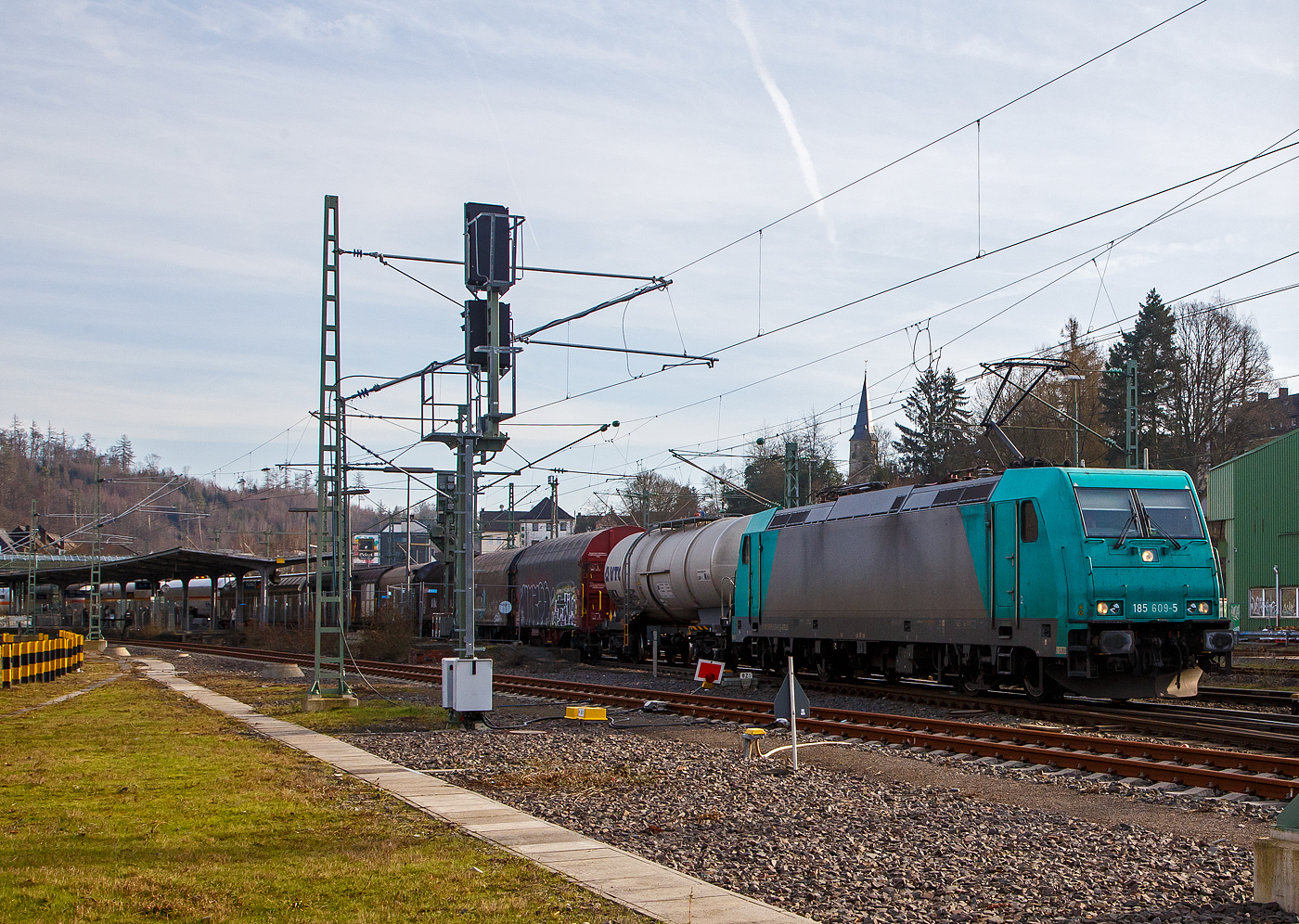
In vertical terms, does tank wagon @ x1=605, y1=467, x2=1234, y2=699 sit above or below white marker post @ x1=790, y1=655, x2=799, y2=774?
above

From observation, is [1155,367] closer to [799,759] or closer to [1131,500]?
[1131,500]

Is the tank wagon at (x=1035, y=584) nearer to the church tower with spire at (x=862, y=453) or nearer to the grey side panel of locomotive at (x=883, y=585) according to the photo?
the grey side panel of locomotive at (x=883, y=585)

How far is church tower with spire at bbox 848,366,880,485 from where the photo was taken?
2842 inches

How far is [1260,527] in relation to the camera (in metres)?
48.2

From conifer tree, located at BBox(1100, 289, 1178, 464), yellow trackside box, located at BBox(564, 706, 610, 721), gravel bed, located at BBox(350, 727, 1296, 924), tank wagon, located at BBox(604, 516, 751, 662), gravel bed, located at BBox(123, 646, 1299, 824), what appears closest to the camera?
gravel bed, located at BBox(350, 727, 1296, 924)

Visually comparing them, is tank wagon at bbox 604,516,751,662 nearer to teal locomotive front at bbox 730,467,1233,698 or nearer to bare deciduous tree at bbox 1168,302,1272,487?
teal locomotive front at bbox 730,467,1233,698

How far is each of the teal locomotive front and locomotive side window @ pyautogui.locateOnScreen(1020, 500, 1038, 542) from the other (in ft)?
0.08

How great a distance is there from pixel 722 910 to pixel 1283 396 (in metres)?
95.9

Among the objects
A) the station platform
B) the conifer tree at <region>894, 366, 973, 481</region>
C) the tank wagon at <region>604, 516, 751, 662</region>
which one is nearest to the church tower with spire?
the conifer tree at <region>894, 366, 973, 481</region>

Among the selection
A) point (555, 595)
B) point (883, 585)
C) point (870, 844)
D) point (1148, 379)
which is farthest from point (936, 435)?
point (870, 844)

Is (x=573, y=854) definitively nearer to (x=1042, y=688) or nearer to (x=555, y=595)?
(x=1042, y=688)

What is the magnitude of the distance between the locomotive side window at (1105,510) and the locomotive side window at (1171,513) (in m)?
0.32

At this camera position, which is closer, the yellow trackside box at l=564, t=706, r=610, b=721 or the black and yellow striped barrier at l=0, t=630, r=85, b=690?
the yellow trackside box at l=564, t=706, r=610, b=721

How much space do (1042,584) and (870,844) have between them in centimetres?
930
